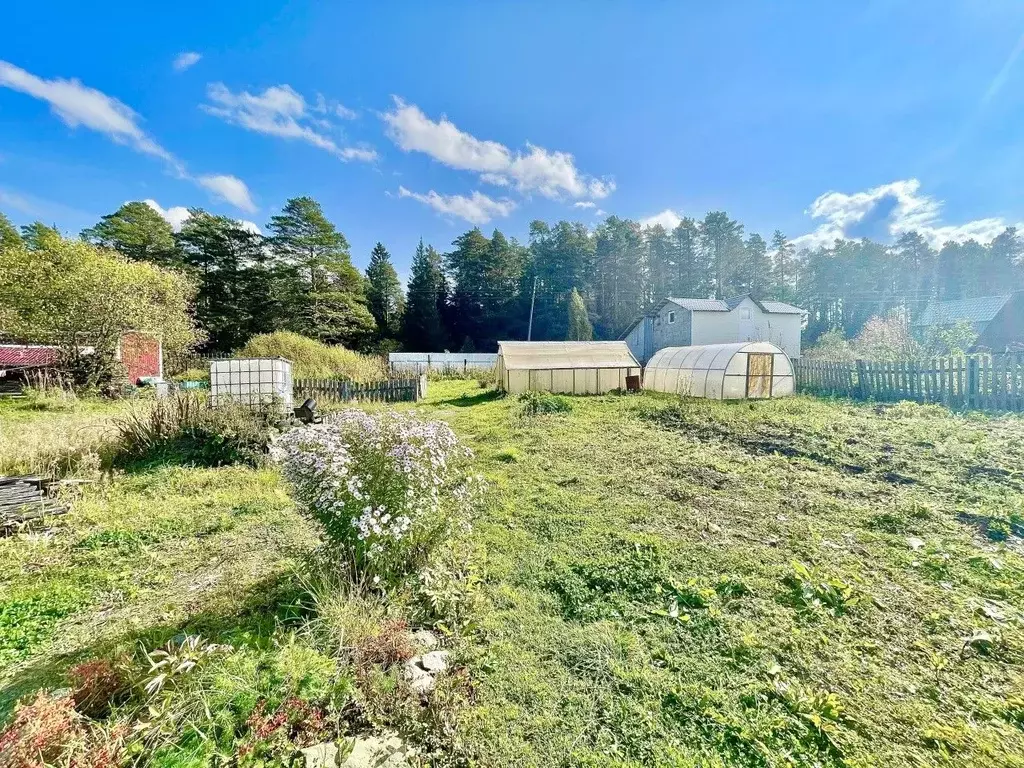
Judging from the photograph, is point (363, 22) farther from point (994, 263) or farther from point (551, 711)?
point (994, 263)

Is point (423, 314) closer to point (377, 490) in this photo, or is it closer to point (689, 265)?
point (689, 265)

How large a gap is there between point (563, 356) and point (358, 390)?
7.70 metres

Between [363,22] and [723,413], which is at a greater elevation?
[363,22]

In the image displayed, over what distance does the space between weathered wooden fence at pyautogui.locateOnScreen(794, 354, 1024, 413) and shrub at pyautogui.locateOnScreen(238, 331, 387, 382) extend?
17.3 metres

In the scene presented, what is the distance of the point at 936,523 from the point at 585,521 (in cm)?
346

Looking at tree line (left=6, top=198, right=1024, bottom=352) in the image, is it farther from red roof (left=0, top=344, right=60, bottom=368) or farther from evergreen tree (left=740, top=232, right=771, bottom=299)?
red roof (left=0, top=344, right=60, bottom=368)

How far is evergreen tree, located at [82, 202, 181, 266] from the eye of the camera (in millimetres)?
28531

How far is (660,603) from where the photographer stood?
118 inches

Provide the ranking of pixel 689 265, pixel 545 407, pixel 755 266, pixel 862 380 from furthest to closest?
1. pixel 689 265
2. pixel 755 266
3. pixel 862 380
4. pixel 545 407

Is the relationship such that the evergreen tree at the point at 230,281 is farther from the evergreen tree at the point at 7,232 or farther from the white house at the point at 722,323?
the white house at the point at 722,323

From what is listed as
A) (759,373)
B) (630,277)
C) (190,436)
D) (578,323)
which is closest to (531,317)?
(578,323)

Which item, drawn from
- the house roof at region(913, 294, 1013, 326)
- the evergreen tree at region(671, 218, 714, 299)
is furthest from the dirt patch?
the evergreen tree at region(671, 218, 714, 299)

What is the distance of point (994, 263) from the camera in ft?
131

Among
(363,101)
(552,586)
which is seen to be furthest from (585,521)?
(363,101)
